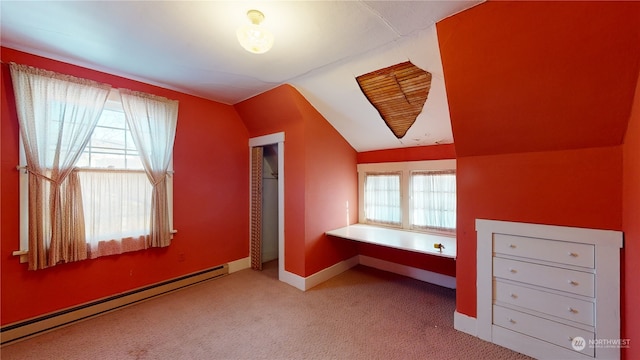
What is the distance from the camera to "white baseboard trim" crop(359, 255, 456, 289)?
295 centimetres

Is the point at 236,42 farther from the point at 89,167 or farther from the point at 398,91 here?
the point at 89,167

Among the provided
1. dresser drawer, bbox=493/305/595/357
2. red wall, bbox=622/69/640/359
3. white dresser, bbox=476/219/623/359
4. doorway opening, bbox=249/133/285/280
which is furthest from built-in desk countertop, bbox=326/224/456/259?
red wall, bbox=622/69/640/359

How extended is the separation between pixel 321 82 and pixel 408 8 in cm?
118

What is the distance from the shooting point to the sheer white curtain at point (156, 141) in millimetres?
2549

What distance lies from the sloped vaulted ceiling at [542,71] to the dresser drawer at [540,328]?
1.29 meters

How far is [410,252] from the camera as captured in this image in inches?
130

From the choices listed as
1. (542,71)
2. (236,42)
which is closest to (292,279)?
(236,42)

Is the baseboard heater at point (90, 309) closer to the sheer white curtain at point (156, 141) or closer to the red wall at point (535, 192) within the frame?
the sheer white curtain at point (156, 141)

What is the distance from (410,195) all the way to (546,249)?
63.8 inches

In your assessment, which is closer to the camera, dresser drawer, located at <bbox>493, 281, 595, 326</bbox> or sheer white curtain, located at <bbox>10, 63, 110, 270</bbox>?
dresser drawer, located at <bbox>493, 281, 595, 326</bbox>

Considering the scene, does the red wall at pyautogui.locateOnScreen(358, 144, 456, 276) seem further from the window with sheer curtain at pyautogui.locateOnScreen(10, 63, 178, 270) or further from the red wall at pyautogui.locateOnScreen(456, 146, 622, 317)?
the window with sheer curtain at pyautogui.locateOnScreen(10, 63, 178, 270)

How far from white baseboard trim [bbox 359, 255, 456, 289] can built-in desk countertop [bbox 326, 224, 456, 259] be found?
19.6 inches

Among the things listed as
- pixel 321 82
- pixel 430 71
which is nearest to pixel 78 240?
pixel 321 82

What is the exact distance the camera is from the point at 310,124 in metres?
2.98
